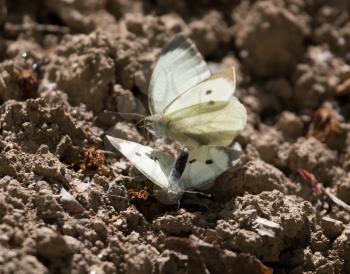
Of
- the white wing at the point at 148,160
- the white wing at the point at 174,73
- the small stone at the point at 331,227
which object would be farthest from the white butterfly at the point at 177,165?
the small stone at the point at 331,227

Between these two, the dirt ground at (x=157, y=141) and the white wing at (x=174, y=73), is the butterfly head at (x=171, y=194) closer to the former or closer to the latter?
the dirt ground at (x=157, y=141)

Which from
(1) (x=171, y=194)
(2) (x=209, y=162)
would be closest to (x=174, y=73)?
(2) (x=209, y=162)

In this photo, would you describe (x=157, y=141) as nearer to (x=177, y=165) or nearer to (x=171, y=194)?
(x=177, y=165)

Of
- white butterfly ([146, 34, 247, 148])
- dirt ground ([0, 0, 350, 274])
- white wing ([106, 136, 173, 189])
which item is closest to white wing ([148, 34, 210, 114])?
white butterfly ([146, 34, 247, 148])

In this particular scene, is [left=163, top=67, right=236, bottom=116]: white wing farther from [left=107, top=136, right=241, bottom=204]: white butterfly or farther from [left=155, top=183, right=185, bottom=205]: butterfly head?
[left=155, top=183, right=185, bottom=205]: butterfly head

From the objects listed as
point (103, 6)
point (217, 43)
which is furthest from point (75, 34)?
point (217, 43)

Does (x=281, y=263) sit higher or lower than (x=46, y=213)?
lower

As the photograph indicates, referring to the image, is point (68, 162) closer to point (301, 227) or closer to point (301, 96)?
point (301, 227)
